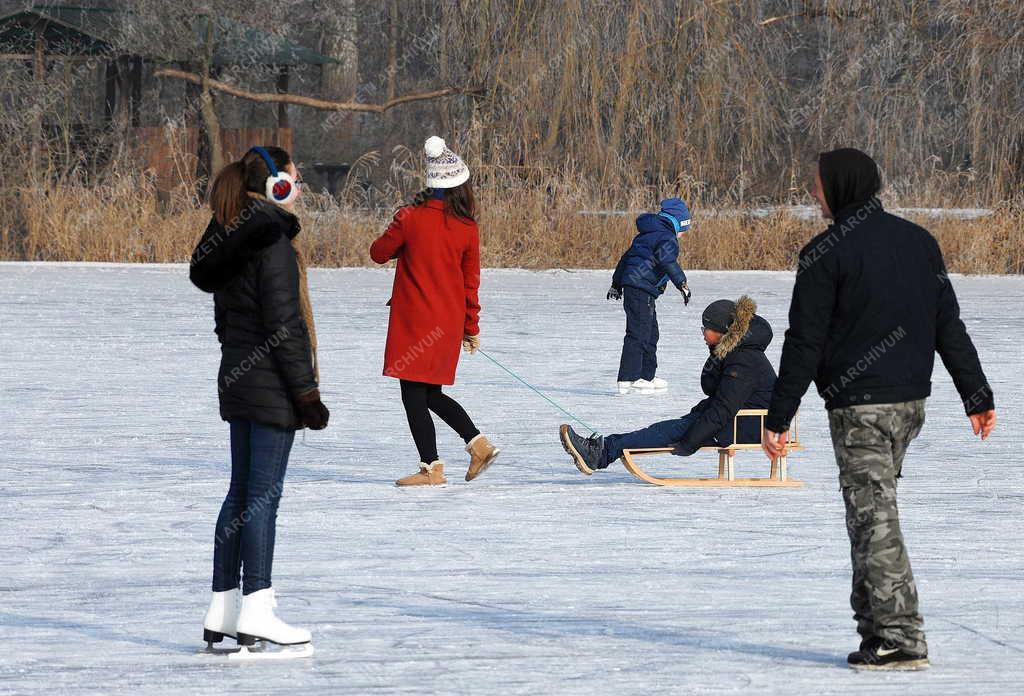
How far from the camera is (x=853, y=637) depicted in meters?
5.30

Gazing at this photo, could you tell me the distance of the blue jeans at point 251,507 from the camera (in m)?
4.95

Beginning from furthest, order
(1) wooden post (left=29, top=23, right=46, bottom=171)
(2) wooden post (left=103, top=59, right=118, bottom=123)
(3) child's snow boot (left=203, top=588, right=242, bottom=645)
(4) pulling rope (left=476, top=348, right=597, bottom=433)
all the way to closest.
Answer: (2) wooden post (left=103, top=59, right=118, bottom=123) → (1) wooden post (left=29, top=23, right=46, bottom=171) → (4) pulling rope (left=476, top=348, right=597, bottom=433) → (3) child's snow boot (left=203, top=588, right=242, bottom=645)

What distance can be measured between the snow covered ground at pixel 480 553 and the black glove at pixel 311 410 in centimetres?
68

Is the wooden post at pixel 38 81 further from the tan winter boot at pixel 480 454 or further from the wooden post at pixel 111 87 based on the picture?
the tan winter boot at pixel 480 454

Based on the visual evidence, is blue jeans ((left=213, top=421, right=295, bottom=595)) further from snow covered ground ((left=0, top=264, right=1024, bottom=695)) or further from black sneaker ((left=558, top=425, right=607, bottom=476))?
black sneaker ((left=558, top=425, right=607, bottom=476))

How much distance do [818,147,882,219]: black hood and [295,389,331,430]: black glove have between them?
4.95 ft

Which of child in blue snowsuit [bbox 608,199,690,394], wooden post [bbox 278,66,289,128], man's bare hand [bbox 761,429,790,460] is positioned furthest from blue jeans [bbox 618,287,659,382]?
wooden post [bbox 278,66,289,128]

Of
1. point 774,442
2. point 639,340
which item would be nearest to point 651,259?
point 639,340

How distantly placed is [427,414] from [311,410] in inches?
128

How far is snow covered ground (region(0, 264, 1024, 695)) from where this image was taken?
4930 millimetres

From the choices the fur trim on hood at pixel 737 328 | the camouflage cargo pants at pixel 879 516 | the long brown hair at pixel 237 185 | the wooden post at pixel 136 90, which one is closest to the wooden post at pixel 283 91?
the wooden post at pixel 136 90

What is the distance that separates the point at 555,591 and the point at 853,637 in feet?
3.56

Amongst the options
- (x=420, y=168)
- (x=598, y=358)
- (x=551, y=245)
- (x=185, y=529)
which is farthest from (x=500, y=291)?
(x=185, y=529)

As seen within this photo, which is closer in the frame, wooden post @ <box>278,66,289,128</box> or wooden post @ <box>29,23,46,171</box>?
wooden post @ <box>29,23,46,171</box>
